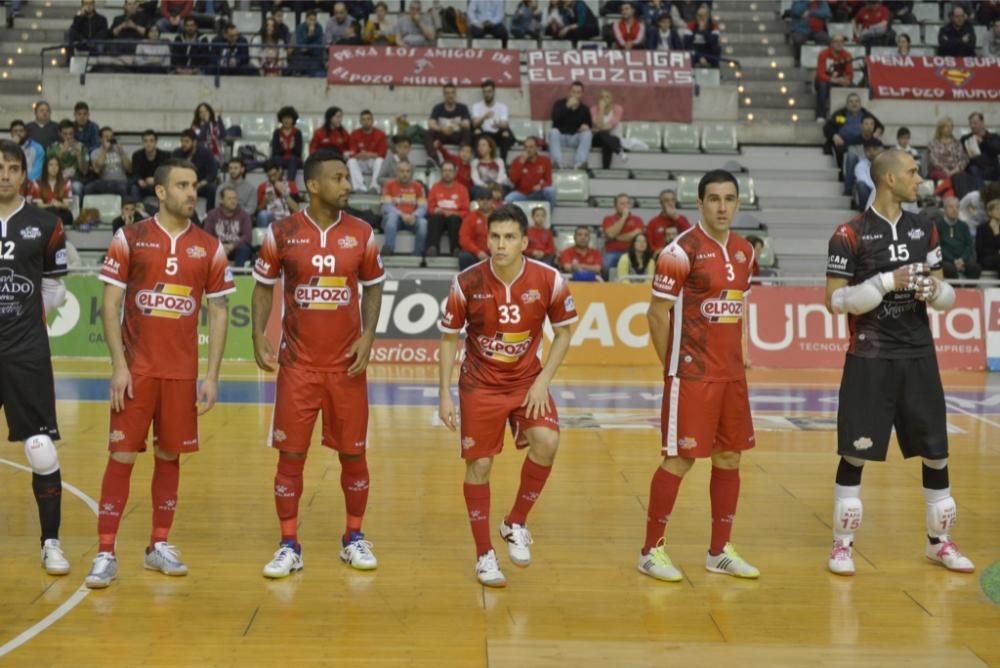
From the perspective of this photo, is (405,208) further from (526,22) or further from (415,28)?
(526,22)

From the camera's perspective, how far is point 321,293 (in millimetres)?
7082

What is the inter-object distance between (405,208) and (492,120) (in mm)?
2494

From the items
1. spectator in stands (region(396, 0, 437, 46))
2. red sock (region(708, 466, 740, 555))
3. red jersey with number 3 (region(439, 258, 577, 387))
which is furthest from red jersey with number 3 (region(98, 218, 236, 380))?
spectator in stands (region(396, 0, 437, 46))

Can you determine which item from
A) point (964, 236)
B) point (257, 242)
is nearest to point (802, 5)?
point (964, 236)

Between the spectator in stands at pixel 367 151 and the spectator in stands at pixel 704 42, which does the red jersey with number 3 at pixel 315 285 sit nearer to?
the spectator in stands at pixel 367 151

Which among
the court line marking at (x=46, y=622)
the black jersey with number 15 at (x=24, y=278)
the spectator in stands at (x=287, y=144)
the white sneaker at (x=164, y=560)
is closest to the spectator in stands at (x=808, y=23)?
the spectator in stands at (x=287, y=144)

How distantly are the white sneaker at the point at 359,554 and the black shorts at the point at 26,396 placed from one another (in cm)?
171

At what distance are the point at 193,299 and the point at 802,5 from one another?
2134cm

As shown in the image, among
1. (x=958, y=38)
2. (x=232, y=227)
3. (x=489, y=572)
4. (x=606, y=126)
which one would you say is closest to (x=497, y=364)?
(x=489, y=572)

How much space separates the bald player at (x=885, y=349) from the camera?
23.5 ft

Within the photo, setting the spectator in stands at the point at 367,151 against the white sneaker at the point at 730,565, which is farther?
the spectator in stands at the point at 367,151

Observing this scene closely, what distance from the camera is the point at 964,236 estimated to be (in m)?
18.7

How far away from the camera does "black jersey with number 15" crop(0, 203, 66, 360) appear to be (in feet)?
22.5

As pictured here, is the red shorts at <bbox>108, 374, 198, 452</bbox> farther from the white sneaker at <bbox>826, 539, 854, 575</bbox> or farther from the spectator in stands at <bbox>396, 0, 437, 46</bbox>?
the spectator in stands at <bbox>396, 0, 437, 46</bbox>
